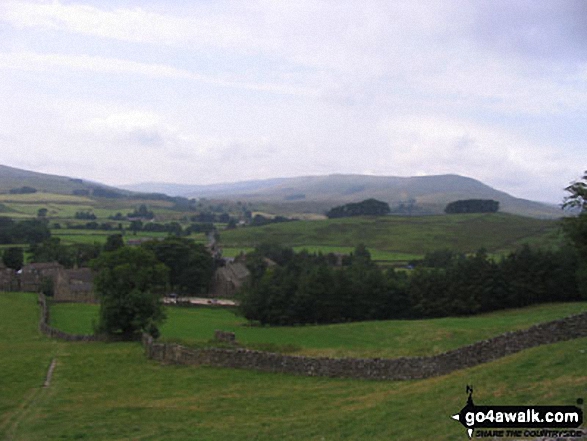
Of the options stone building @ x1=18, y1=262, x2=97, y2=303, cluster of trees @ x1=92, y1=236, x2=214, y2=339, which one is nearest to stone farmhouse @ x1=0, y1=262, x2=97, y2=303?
stone building @ x1=18, y1=262, x2=97, y2=303

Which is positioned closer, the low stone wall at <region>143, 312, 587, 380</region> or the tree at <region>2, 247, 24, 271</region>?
the low stone wall at <region>143, 312, 587, 380</region>

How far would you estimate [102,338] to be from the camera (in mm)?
44031

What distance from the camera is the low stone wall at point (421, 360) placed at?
2261 centimetres

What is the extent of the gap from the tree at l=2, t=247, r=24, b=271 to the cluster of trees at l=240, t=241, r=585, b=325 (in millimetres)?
64672

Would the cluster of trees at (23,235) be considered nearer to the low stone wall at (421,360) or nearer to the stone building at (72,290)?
the stone building at (72,290)

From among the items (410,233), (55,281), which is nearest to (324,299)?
(55,281)

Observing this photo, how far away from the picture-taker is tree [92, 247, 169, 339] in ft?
143

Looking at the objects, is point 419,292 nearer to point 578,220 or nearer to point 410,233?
point 578,220

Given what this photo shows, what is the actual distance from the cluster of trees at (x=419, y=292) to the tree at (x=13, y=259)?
64.7m

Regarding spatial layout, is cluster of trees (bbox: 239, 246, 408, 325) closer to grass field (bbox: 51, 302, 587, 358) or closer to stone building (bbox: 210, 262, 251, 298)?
grass field (bbox: 51, 302, 587, 358)

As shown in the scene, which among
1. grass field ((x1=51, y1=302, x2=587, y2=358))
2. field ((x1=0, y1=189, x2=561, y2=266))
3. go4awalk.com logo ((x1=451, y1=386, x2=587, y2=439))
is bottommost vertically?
grass field ((x1=51, y1=302, x2=587, y2=358))

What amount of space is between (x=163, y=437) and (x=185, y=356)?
14.0 metres

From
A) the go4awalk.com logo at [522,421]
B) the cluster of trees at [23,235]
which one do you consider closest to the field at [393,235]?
the cluster of trees at [23,235]

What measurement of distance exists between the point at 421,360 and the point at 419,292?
4961 centimetres
